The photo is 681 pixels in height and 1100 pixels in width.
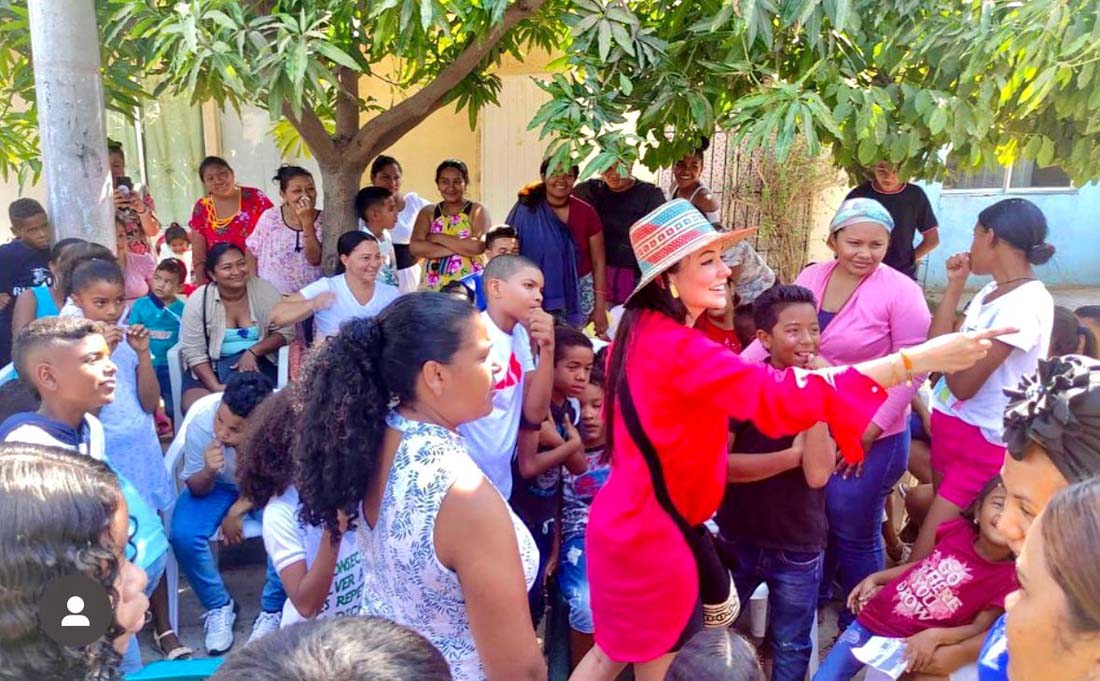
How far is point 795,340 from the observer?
2779mm

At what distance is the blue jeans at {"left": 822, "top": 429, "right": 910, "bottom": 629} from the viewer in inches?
125

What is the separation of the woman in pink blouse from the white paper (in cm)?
70

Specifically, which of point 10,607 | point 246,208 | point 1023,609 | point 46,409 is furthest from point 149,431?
point 1023,609

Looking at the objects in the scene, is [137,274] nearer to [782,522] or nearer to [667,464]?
[667,464]

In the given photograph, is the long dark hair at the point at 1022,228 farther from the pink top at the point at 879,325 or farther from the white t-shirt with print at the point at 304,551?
the white t-shirt with print at the point at 304,551

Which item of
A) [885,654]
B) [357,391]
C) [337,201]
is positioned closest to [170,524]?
[337,201]

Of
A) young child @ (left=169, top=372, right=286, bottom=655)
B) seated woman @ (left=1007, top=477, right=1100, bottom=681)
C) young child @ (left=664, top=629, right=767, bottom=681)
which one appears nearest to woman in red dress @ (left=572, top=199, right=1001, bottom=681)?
young child @ (left=664, top=629, right=767, bottom=681)

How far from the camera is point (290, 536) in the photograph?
7.58 feet

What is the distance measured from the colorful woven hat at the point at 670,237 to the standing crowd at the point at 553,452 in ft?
0.06

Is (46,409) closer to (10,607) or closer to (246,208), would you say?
(10,607)

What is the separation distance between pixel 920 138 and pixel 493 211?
6.36m

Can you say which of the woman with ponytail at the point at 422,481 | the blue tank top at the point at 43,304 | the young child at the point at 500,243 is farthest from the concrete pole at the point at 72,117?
the woman with ponytail at the point at 422,481

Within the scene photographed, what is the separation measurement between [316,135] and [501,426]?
6.61 feet

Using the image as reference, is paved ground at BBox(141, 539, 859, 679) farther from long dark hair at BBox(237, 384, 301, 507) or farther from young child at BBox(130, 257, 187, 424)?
long dark hair at BBox(237, 384, 301, 507)
